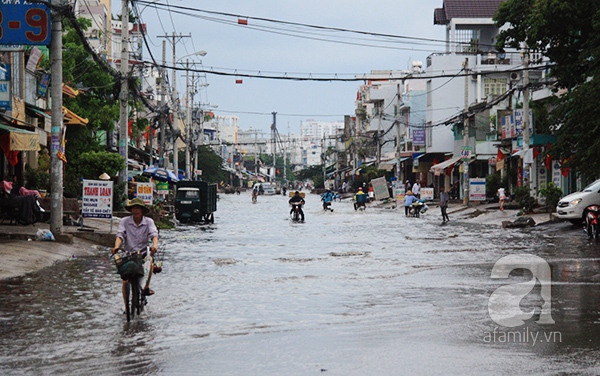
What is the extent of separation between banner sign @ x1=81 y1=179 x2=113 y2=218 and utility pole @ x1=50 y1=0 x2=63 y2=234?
156 centimetres

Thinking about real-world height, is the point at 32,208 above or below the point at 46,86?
below

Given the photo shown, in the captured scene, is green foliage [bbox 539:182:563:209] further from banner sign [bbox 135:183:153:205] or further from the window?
the window

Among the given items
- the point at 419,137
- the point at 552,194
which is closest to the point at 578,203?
the point at 552,194

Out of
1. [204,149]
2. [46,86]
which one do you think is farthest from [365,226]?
[204,149]

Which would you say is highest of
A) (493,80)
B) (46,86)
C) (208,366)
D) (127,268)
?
(493,80)

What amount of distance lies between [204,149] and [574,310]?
112598 mm

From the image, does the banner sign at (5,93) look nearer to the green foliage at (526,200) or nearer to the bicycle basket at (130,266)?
the bicycle basket at (130,266)

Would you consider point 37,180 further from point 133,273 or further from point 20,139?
point 133,273

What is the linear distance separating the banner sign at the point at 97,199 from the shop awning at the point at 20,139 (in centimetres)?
311

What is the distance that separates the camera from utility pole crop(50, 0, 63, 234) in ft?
76.1

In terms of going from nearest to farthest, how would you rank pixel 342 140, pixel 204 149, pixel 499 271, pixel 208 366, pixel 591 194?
pixel 208 366
pixel 499 271
pixel 591 194
pixel 204 149
pixel 342 140

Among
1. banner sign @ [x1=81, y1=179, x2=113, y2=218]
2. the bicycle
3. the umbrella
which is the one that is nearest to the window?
the umbrella

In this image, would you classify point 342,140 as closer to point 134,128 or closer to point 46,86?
point 134,128

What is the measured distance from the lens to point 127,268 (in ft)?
38.1
